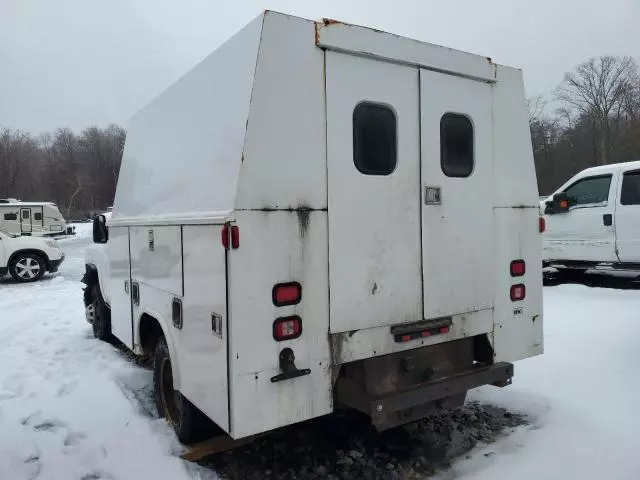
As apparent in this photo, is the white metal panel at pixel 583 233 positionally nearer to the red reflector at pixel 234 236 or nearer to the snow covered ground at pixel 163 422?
the snow covered ground at pixel 163 422

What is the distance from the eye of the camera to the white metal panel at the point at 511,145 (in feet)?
13.3

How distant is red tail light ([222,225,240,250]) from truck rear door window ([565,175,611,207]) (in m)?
9.07

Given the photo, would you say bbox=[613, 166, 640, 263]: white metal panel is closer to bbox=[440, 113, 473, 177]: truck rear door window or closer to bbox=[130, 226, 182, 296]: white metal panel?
bbox=[440, 113, 473, 177]: truck rear door window

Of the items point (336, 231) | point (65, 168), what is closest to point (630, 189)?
point (336, 231)

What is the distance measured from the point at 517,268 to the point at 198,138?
8.59 feet

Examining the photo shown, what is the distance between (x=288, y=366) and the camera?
306cm

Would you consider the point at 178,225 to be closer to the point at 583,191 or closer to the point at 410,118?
the point at 410,118

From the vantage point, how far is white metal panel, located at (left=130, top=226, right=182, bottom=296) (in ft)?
12.0

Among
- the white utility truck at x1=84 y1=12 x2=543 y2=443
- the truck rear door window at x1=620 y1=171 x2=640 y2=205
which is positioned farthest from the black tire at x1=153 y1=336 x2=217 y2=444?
the truck rear door window at x1=620 y1=171 x2=640 y2=205

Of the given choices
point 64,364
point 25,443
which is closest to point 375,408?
point 25,443

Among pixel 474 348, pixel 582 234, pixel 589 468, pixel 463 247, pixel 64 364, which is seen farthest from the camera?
pixel 582 234

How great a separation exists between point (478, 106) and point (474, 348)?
185cm

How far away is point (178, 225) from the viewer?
141 inches

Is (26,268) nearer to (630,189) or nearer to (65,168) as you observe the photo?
(630,189)
